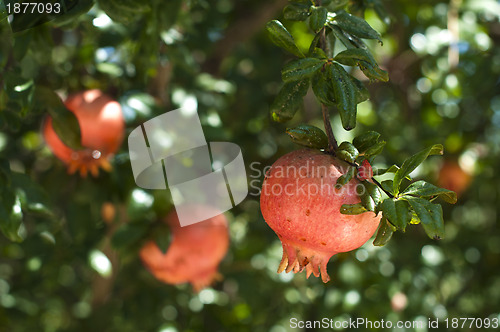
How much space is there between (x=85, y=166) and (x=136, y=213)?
0.17 m

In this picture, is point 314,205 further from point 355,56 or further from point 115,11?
point 115,11

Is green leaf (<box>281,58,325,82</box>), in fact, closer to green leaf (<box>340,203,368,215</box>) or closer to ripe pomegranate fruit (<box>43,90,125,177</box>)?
green leaf (<box>340,203,368,215</box>)

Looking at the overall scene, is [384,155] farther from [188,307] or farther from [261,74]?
[188,307]

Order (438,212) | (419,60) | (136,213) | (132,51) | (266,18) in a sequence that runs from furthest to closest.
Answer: (419,60)
(266,18)
(132,51)
(136,213)
(438,212)

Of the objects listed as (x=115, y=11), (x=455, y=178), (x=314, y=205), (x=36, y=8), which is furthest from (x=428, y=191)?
(x=455, y=178)

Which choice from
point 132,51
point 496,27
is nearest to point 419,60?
point 496,27

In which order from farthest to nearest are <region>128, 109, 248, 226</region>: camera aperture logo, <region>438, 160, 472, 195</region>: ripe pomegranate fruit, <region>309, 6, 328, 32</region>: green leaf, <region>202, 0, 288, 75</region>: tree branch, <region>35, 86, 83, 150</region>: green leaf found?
<region>438, 160, 472, 195</region>: ripe pomegranate fruit → <region>202, 0, 288, 75</region>: tree branch → <region>128, 109, 248, 226</region>: camera aperture logo → <region>35, 86, 83, 150</region>: green leaf → <region>309, 6, 328, 32</region>: green leaf

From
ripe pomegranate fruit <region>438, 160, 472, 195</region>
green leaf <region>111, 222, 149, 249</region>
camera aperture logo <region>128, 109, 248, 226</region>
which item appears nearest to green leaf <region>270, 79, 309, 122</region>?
camera aperture logo <region>128, 109, 248, 226</region>

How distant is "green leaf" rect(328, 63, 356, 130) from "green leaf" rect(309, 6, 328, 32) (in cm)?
5

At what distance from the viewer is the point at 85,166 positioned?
1.19 meters

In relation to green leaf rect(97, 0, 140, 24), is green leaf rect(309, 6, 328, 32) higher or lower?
higher

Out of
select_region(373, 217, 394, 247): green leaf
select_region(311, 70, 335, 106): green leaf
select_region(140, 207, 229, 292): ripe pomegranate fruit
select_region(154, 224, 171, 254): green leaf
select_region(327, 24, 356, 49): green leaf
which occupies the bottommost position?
select_region(140, 207, 229, 292): ripe pomegranate fruit

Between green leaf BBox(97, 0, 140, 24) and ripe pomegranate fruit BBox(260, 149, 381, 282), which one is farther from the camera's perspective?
green leaf BBox(97, 0, 140, 24)

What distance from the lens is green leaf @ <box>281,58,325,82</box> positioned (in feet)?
2.16
